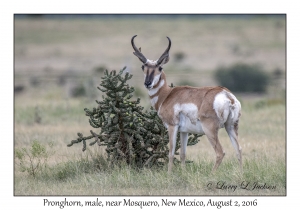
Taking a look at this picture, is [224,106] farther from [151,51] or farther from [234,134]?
[151,51]

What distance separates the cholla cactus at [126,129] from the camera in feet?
41.9

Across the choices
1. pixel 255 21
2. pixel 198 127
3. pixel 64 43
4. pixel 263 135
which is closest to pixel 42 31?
pixel 64 43

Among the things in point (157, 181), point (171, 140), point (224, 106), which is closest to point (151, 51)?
point (171, 140)

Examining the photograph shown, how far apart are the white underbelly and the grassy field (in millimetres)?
842

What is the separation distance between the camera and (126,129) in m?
12.9

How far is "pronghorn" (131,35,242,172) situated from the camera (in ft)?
39.1

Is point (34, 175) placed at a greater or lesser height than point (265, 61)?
lesser

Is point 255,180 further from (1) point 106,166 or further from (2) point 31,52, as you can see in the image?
(2) point 31,52

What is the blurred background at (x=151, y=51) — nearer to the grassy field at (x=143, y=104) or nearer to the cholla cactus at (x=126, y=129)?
the grassy field at (x=143, y=104)

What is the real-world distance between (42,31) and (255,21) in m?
33.0

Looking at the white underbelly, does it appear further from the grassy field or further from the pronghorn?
the grassy field

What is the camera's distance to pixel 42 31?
274 ft

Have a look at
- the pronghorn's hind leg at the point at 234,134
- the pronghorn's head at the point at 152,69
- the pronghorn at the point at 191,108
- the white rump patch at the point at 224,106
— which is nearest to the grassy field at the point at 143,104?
the pronghorn's hind leg at the point at 234,134

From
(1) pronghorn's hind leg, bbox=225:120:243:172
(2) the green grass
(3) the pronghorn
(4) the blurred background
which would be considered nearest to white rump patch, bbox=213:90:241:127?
(3) the pronghorn
